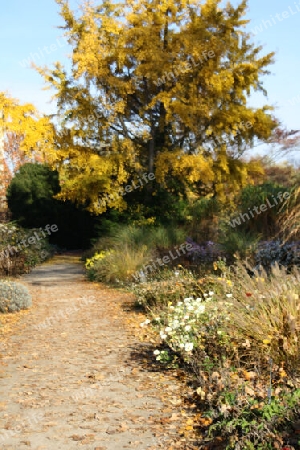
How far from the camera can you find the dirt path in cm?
402

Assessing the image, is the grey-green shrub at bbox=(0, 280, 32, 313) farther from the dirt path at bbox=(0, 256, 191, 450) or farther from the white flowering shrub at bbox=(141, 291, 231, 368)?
the white flowering shrub at bbox=(141, 291, 231, 368)

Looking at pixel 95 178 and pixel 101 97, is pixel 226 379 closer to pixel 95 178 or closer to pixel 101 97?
pixel 95 178

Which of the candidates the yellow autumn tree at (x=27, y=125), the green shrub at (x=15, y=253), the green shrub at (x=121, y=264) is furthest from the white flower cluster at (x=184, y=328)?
the yellow autumn tree at (x=27, y=125)

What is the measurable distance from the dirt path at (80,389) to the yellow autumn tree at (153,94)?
324 inches

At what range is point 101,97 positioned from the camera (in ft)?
55.4

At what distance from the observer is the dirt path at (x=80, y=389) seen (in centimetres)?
402

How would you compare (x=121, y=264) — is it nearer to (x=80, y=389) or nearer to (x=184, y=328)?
(x=184, y=328)

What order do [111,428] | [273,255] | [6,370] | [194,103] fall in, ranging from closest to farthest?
[111,428]
[6,370]
[273,255]
[194,103]

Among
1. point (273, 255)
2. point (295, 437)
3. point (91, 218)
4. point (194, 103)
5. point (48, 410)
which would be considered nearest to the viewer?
point (295, 437)

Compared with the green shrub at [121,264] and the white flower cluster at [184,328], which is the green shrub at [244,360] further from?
the green shrub at [121,264]

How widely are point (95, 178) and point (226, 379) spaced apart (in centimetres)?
1149

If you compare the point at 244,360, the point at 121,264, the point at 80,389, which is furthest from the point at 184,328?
the point at 121,264

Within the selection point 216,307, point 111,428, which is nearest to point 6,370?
point 111,428

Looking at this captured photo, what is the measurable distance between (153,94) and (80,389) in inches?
Answer: 554
